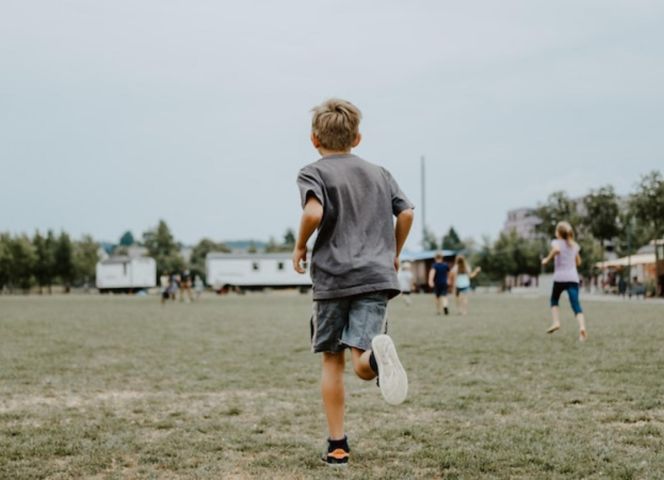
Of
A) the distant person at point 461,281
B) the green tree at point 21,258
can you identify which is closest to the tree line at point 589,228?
the distant person at point 461,281

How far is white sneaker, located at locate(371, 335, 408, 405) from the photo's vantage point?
3854mm

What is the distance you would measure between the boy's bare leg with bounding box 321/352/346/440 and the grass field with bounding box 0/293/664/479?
22 centimetres

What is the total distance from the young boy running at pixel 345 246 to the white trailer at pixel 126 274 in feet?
253

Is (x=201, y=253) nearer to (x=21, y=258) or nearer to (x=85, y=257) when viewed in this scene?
(x=85, y=257)

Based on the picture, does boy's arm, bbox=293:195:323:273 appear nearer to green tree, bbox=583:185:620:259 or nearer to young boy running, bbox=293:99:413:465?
young boy running, bbox=293:99:413:465

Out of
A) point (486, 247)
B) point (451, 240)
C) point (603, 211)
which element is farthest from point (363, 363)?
point (451, 240)

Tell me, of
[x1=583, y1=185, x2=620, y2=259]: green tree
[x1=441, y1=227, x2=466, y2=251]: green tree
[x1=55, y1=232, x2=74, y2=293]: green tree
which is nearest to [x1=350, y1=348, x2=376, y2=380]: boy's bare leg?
[x1=583, y1=185, x2=620, y2=259]: green tree

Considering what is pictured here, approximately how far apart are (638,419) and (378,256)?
2433mm

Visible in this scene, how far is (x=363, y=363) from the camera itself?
4.11 metres

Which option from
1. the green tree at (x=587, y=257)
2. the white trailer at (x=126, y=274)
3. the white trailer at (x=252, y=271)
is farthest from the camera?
the white trailer at (x=126, y=274)

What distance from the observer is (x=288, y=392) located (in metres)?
7.23

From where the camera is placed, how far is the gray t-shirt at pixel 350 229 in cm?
415

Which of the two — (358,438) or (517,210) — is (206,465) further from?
(517,210)

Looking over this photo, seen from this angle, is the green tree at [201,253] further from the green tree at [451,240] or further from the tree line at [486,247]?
the green tree at [451,240]
